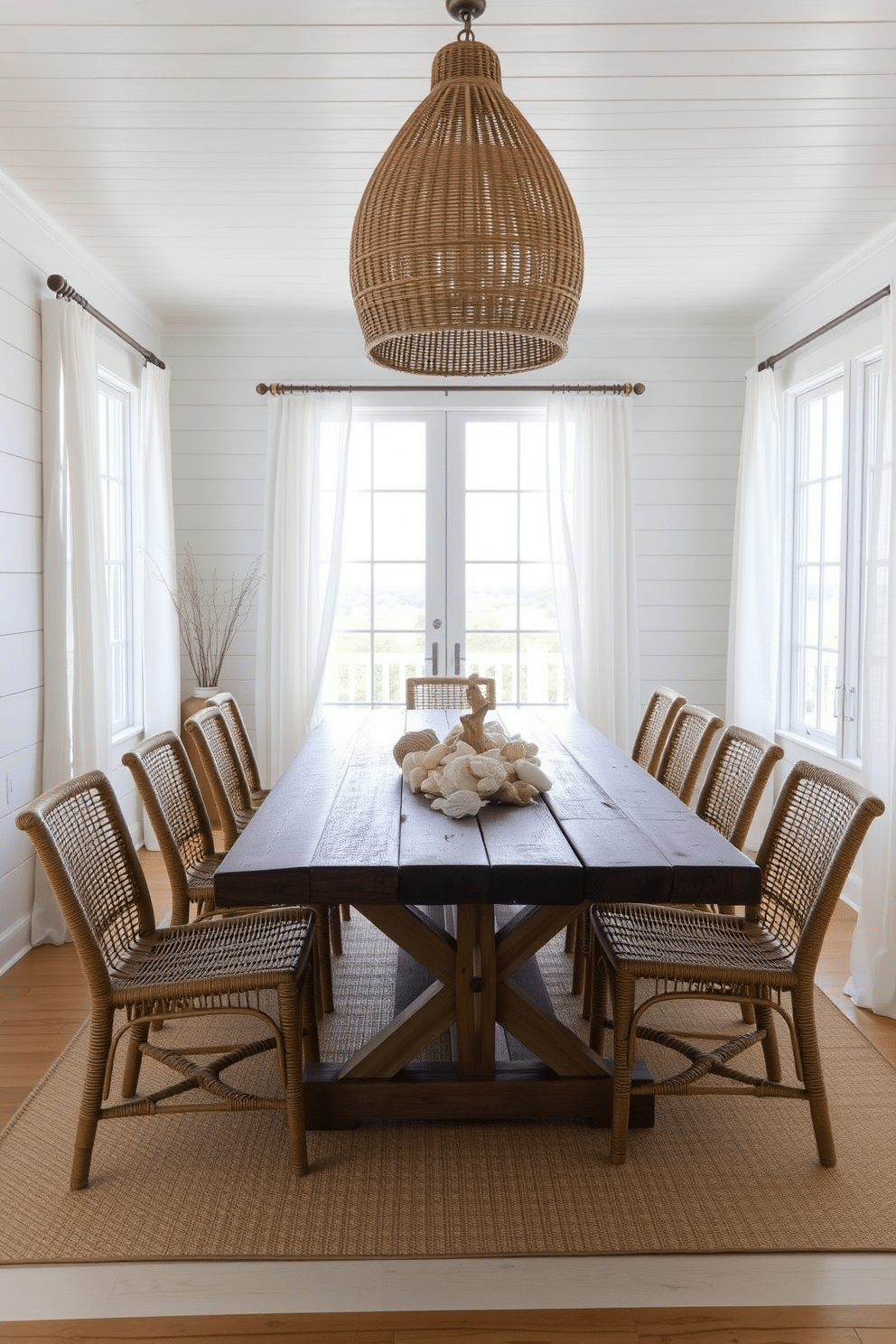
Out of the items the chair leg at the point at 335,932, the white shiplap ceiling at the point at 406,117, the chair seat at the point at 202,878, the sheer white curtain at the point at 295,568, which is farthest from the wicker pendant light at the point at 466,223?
the sheer white curtain at the point at 295,568

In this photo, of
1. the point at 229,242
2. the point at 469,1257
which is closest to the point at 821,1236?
the point at 469,1257

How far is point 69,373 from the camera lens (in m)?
3.86

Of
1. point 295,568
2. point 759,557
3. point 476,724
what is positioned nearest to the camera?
point 476,724

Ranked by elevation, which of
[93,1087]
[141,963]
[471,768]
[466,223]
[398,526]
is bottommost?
[93,1087]

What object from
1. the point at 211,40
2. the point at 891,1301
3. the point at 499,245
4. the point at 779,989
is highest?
the point at 211,40

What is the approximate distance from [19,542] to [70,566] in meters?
0.30

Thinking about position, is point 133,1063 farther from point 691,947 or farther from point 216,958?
point 691,947

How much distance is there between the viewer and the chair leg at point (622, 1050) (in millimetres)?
2283

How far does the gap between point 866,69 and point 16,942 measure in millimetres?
3775

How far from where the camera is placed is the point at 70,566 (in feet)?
12.9

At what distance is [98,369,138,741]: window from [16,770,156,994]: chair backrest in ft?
7.81

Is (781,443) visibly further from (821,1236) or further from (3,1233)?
(3,1233)

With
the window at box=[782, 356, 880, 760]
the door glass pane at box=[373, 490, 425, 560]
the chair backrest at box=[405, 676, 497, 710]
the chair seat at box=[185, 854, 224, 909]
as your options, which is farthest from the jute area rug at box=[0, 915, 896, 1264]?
the door glass pane at box=[373, 490, 425, 560]

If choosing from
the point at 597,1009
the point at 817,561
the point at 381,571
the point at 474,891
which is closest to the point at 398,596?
the point at 381,571
